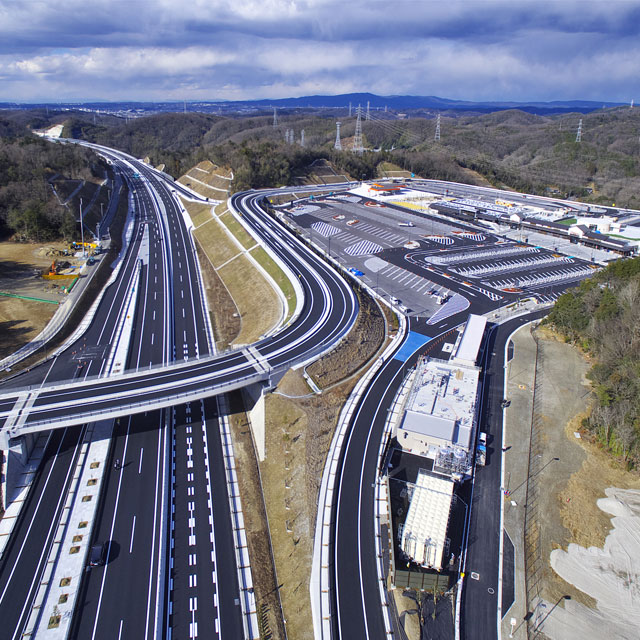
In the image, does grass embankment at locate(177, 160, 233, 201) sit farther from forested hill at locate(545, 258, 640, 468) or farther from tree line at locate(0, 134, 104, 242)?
forested hill at locate(545, 258, 640, 468)

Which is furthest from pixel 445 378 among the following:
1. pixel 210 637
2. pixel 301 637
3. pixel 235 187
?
pixel 235 187

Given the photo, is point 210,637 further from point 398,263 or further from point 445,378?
point 398,263

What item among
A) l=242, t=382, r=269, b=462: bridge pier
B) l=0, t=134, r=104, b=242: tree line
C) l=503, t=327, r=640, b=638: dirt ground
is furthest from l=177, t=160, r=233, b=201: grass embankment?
l=503, t=327, r=640, b=638: dirt ground

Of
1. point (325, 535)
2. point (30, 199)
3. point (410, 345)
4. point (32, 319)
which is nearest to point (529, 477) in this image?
point (325, 535)

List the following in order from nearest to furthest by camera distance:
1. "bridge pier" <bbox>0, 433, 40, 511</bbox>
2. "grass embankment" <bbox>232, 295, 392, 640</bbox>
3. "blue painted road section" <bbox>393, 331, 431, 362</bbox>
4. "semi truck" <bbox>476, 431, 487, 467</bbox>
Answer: "grass embankment" <bbox>232, 295, 392, 640</bbox>, "bridge pier" <bbox>0, 433, 40, 511</bbox>, "semi truck" <bbox>476, 431, 487, 467</bbox>, "blue painted road section" <bbox>393, 331, 431, 362</bbox>

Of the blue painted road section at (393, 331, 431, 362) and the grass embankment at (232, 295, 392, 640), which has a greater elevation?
the blue painted road section at (393, 331, 431, 362)

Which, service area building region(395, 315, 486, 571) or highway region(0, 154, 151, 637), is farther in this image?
service area building region(395, 315, 486, 571)

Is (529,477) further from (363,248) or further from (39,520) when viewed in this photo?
(363,248)
